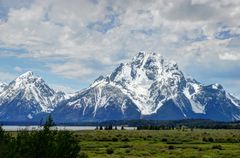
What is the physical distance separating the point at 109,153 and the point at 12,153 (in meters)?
53.3

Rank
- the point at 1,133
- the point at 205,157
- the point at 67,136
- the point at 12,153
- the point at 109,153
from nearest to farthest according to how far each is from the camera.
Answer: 1. the point at 12,153
2. the point at 67,136
3. the point at 1,133
4. the point at 205,157
5. the point at 109,153

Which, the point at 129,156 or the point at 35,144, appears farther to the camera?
the point at 129,156

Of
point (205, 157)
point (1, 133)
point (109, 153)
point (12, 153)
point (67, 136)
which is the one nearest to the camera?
point (12, 153)

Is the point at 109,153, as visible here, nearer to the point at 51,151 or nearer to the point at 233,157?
the point at 233,157

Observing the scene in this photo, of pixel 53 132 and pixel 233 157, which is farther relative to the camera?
pixel 233 157

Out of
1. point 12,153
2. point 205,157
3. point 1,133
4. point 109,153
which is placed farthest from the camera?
point 109,153

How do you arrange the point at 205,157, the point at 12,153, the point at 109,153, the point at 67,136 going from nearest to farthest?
the point at 12,153 < the point at 67,136 < the point at 205,157 < the point at 109,153

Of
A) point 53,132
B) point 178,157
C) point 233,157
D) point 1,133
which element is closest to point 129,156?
point 178,157

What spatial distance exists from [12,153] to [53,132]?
5.07 metres

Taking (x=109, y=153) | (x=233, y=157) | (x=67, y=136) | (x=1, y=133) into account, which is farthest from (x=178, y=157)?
(x=67, y=136)

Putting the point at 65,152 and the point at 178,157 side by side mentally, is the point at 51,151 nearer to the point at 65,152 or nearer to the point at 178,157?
the point at 65,152

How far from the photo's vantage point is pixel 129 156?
86.2 metres

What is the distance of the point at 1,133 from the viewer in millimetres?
60625

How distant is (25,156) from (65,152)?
379cm
